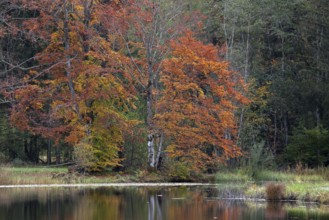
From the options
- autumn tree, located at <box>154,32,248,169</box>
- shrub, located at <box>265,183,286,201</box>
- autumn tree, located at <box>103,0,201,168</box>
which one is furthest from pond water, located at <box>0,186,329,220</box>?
autumn tree, located at <box>103,0,201,168</box>

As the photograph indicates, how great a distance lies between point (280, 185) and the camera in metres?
19.9

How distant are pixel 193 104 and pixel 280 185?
1116 cm

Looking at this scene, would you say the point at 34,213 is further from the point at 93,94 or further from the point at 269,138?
the point at 269,138

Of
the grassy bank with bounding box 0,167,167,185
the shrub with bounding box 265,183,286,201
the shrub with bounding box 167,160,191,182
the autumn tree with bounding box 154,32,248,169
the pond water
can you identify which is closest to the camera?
the pond water

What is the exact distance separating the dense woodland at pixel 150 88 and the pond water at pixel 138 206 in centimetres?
638

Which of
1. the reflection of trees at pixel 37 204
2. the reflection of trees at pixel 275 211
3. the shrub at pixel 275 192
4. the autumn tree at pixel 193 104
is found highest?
the autumn tree at pixel 193 104

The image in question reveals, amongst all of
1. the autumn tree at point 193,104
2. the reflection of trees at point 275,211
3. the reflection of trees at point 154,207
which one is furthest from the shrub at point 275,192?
the autumn tree at point 193,104

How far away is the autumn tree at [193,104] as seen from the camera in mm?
29891

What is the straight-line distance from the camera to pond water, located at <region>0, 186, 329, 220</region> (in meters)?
16.2

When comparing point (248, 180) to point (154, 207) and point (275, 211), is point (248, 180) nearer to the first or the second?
point (154, 207)

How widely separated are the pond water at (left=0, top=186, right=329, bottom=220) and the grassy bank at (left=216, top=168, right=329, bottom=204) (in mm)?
734

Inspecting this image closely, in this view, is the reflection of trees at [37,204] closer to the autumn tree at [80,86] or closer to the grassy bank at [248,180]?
the grassy bank at [248,180]

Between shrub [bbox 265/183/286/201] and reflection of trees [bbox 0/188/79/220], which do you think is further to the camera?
shrub [bbox 265/183/286/201]

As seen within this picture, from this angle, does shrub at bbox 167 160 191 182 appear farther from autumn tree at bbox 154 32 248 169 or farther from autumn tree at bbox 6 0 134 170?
autumn tree at bbox 6 0 134 170
